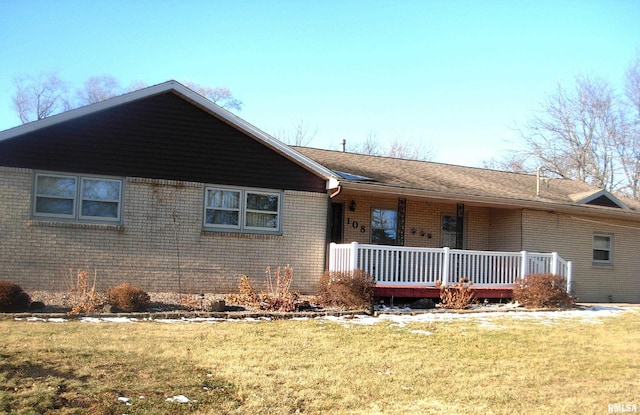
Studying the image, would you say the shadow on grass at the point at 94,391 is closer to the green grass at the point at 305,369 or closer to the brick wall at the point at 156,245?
the green grass at the point at 305,369

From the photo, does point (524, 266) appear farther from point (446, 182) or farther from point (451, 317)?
point (451, 317)

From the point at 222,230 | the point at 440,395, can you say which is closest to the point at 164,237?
the point at 222,230

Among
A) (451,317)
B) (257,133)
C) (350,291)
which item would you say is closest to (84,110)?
(257,133)

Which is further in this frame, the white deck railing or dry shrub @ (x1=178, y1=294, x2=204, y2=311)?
the white deck railing

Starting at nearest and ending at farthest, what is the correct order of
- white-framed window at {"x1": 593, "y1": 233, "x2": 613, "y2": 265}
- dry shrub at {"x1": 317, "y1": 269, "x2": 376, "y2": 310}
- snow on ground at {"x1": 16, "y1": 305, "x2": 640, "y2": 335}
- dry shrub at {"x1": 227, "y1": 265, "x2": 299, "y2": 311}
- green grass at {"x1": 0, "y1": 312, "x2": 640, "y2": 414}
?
green grass at {"x1": 0, "y1": 312, "x2": 640, "y2": 414} → snow on ground at {"x1": 16, "y1": 305, "x2": 640, "y2": 335} → dry shrub at {"x1": 227, "y1": 265, "x2": 299, "y2": 311} → dry shrub at {"x1": 317, "y1": 269, "x2": 376, "y2": 310} → white-framed window at {"x1": 593, "y1": 233, "x2": 613, "y2": 265}

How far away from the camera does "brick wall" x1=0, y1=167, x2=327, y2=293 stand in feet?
39.8

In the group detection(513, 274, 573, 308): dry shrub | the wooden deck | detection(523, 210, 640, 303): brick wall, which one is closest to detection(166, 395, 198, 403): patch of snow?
the wooden deck

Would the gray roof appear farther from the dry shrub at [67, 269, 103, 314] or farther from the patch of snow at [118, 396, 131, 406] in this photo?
the patch of snow at [118, 396, 131, 406]

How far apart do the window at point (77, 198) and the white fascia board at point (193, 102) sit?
1091mm

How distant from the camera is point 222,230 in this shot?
45.0 feet

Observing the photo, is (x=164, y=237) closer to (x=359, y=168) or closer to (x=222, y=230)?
(x=222, y=230)

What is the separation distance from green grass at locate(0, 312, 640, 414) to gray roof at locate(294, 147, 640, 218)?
5.50 metres

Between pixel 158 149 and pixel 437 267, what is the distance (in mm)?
7582

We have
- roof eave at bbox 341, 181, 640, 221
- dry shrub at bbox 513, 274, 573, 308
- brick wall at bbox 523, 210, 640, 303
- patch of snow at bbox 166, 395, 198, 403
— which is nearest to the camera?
patch of snow at bbox 166, 395, 198, 403
